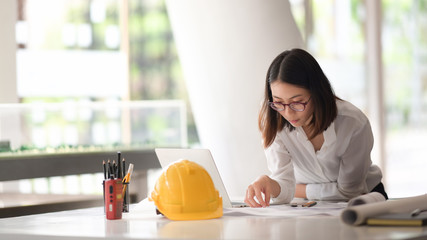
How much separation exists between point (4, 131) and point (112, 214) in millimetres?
1786

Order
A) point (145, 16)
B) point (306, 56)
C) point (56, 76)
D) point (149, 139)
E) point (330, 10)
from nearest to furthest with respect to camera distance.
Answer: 1. point (306, 56)
2. point (149, 139)
3. point (56, 76)
4. point (145, 16)
5. point (330, 10)

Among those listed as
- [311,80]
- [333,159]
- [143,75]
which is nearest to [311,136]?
[333,159]

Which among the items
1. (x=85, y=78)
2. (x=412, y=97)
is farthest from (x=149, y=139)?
(x=412, y=97)

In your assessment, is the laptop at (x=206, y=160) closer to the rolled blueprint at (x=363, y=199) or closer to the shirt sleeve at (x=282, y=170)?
the shirt sleeve at (x=282, y=170)

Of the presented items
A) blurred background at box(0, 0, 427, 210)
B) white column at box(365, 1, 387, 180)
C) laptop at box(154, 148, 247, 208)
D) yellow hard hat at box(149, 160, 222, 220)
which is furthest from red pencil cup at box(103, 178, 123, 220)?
white column at box(365, 1, 387, 180)

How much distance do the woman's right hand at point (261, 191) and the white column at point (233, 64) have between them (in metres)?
1.43

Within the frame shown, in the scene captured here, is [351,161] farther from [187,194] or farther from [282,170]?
[187,194]

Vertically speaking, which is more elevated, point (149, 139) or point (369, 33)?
point (369, 33)

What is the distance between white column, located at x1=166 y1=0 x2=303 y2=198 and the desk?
1669 mm

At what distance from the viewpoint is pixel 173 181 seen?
6.84 feet

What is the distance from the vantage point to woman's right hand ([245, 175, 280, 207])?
235cm

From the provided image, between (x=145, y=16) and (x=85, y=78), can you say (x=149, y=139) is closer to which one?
(x=85, y=78)

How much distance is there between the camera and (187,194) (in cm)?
207

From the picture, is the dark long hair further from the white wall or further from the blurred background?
the white wall
